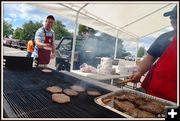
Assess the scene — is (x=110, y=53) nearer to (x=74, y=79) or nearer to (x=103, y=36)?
(x=103, y=36)

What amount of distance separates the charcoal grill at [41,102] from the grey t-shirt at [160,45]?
21.7 inches

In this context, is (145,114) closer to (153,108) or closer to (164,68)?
(153,108)

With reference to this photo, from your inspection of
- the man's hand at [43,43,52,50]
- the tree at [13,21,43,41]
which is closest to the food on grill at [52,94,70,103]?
the tree at [13,21,43,41]

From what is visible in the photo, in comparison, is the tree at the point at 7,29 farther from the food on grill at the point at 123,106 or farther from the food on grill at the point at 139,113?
the food on grill at the point at 139,113

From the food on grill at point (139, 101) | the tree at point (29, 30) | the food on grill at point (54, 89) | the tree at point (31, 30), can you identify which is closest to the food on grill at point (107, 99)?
the food on grill at point (139, 101)

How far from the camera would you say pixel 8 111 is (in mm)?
983

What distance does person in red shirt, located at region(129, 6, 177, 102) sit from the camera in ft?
4.79

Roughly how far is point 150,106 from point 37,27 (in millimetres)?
1684

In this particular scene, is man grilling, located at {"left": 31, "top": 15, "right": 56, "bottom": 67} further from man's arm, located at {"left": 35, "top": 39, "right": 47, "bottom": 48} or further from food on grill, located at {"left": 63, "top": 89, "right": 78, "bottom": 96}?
food on grill, located at {"left": 63, "top": 89, "right": 78, "bottom": 96}

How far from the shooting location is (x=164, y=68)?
1.50 metres

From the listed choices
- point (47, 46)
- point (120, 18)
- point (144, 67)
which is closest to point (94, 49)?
point (120, 18)

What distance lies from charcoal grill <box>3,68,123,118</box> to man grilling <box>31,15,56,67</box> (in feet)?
2.71

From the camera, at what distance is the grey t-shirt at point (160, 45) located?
157 cm

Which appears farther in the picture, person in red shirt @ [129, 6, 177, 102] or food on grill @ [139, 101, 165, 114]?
person in red shirt @ [129, 6, 177, 102]
